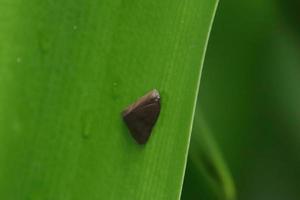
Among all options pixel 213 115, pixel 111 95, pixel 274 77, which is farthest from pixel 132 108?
pixel 274 77

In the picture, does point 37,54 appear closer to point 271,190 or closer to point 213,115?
point 213,115

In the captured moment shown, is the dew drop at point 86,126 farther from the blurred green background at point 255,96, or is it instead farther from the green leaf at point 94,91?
the blurred green background at point 255,96

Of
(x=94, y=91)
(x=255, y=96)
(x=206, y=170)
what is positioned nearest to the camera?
(x=94, y=91)

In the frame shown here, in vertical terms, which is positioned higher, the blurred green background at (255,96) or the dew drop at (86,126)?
the blurred green background at (255,96)

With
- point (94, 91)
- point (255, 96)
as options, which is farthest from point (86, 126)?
point (255, 96)

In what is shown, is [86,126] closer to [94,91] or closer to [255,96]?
[94,91]

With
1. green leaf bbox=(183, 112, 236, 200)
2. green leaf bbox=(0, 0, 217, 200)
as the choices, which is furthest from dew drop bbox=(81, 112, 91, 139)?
green leaf bbox=(183, 112, 236, 200)

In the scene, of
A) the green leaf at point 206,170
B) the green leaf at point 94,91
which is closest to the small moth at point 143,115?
the green leaf at point 94,91
